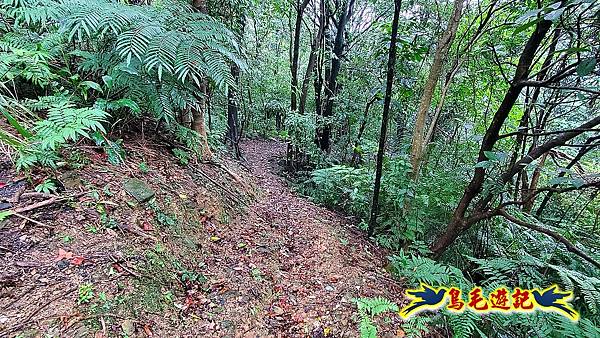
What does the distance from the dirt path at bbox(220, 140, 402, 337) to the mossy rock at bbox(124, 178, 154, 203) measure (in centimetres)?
105

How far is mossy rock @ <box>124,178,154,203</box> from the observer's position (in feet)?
8.03

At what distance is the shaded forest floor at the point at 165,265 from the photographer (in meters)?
1.62

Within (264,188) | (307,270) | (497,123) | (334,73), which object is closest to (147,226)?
(307,270)

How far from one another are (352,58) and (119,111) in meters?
5.24

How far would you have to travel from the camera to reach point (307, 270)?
3.00 m

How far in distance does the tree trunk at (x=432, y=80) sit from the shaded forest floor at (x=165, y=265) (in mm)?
1260

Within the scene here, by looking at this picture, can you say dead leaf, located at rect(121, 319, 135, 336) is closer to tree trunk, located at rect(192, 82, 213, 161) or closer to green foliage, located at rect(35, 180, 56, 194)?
green foliage, located at rect(35, 180, 56, 194)

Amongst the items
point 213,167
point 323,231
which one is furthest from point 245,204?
point 323,231

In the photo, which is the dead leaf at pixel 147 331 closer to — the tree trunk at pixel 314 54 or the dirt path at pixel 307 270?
the dirt path at pixel 307 270

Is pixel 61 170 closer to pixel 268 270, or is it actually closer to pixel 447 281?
pixel 268 270

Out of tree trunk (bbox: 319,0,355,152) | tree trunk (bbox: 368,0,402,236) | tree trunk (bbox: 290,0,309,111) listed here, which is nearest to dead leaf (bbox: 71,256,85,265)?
tree trunk (bbox: 368,0,402,236)

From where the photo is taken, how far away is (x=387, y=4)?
7332mm

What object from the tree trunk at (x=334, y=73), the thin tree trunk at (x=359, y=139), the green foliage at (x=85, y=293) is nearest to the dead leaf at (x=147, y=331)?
the green foliage at (x=85, y=293)

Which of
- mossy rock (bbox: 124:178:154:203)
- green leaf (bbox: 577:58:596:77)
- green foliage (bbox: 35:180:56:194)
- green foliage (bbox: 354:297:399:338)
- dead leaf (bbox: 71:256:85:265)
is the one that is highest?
green leaf (bbox: 577:58:596:77)
